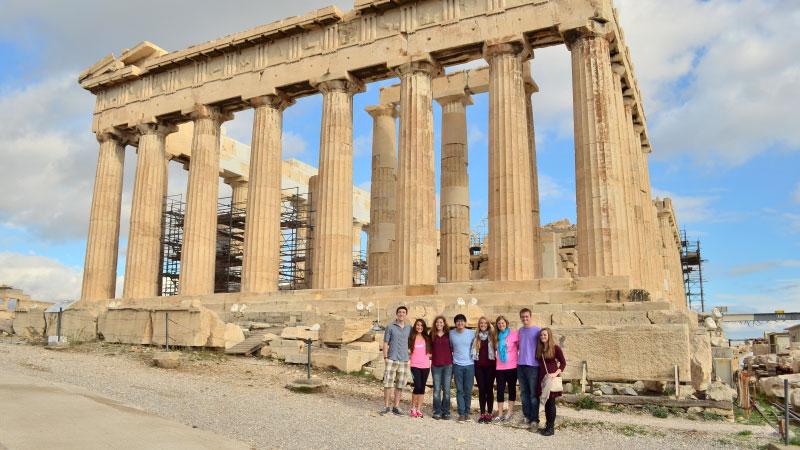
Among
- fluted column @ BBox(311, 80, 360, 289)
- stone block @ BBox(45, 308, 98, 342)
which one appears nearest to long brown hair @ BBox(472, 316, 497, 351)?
fluted column @ BBox(311, 80, 360, 289)

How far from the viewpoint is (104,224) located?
28.2 meters

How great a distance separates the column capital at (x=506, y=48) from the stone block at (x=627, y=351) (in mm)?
11065

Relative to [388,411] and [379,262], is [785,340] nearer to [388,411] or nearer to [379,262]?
[379,262]

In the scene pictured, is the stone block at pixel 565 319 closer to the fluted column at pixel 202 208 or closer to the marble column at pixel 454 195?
the marble column at pixel 454 195

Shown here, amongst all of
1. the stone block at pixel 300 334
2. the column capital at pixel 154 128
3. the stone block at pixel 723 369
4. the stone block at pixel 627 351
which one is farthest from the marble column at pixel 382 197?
the stone block at pixel 627 351

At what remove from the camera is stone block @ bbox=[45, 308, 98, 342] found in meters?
18.8

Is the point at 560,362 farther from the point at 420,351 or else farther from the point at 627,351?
the point at 627,351

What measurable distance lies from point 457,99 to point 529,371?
1784cm

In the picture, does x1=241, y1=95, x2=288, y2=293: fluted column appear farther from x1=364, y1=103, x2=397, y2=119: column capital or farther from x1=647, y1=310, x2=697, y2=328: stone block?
x1=647, y1=310, x2=697, y2=328: stone block

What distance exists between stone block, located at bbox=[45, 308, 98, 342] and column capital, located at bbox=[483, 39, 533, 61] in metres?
14.0

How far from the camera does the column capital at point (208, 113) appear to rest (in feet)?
86.2

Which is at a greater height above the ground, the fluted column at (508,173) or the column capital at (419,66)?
the column capital at (419,66)

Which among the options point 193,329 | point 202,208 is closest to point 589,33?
point 193,329

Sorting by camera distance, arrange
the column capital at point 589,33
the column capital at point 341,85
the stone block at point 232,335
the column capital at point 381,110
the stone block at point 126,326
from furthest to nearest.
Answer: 1. the column capital at point 381,110
2. the column capital at point 341,85
3. the column capital at point 589,33
4. the stone block at point 126,326
5. the stone block at point 232,335
